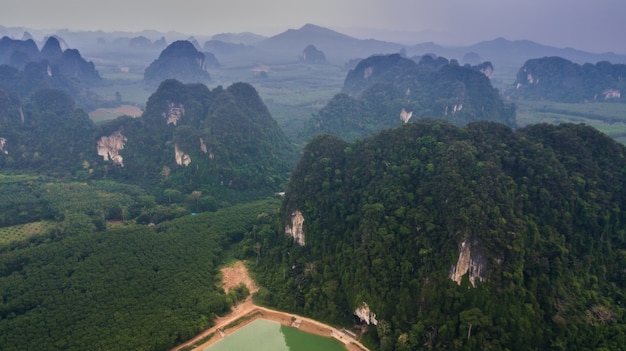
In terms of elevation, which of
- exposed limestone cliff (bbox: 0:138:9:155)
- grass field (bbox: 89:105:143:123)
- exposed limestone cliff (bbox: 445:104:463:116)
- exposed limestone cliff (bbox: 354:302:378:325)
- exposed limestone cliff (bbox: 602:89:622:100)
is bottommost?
exposed limestone cliff (bbox: 354:302:378:325)

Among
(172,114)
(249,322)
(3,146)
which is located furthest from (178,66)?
(249,322)

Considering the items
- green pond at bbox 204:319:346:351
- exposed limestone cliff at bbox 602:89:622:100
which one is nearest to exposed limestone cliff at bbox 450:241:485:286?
green pond at bbox 204:319:346:351

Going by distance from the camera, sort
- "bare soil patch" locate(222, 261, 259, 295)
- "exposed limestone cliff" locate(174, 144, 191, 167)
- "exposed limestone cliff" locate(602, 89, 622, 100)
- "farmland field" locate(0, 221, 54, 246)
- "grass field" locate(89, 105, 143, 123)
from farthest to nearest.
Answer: "exposed limestone cliff" locate(602, 89, 622, 100) < "grass field" locate(89, 105, 143, 123) < "exposed limestone cliff" locate(174, 144, 191, 167) < "farmland field" locate(0, 221, 54, 246) < "bare soil patch" locate(222, 261, 259, 295)

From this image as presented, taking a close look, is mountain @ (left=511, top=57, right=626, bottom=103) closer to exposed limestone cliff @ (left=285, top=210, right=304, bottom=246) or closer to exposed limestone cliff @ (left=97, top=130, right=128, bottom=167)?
exposed limestone cliff @ (left=285, top=210, right=304, bottom=246)

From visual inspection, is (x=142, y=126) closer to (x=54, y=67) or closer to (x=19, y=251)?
(x=19, y=251)

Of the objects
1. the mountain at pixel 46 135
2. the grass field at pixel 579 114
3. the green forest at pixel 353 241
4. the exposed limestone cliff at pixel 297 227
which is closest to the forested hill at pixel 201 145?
the green forest at pixel 353 241

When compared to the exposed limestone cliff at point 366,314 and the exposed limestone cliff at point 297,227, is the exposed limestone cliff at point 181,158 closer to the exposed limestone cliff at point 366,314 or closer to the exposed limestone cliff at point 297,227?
the exposed limestone cliff at point 297,227

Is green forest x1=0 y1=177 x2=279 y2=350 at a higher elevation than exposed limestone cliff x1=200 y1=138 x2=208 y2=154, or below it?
below
